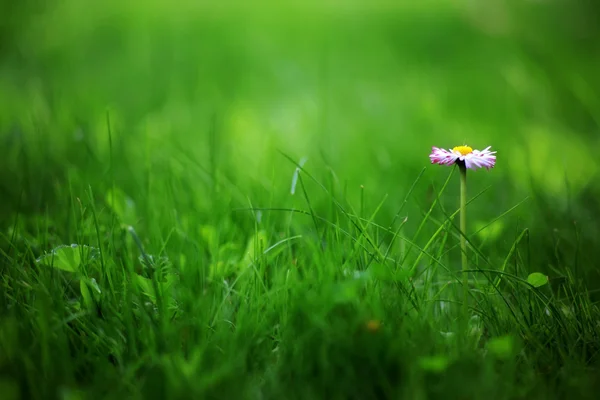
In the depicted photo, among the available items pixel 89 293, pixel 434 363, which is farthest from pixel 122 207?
pixel 434 363

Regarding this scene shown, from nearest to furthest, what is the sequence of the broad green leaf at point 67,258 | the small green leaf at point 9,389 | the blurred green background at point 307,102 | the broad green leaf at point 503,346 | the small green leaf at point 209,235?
the small green leaf at point 9,389 < the broad green leaf at point 503,346 < the broad green leaf at point 67,258 < the small green leaf at point 209,235 < the blurred green background at point 307,102

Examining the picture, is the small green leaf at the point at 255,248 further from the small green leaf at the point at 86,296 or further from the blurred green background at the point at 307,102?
the small green leaf at the point at 86,296

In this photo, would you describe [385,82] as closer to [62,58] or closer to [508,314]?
[62,58]

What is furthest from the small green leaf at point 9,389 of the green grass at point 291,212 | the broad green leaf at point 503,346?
the broad green leaf at point 503,346

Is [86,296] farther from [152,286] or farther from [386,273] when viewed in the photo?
[386,273]

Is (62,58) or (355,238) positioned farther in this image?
(62,58)

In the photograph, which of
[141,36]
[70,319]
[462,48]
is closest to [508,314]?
[70,319]

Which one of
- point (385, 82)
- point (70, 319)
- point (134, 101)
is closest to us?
point (70, 319)
